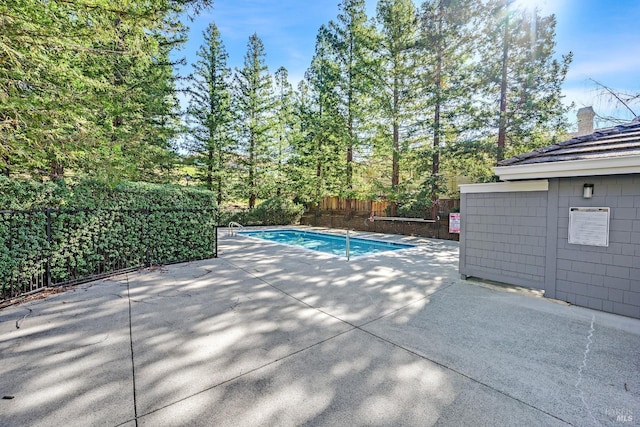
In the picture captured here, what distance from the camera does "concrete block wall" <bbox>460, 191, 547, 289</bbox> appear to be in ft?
14.1

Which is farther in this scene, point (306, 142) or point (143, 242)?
point (306, 142)

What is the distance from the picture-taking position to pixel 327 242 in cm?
1233

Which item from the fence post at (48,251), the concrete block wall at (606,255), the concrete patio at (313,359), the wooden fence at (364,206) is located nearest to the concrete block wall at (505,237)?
the concrete block wall at (606,255)

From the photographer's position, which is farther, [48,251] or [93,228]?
[93,228]

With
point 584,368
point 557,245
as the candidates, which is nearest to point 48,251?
point 584,368

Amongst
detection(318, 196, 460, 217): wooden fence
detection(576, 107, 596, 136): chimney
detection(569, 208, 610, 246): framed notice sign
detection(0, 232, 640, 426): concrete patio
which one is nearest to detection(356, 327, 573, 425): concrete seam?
detection(0, 232, 640, 426): concrete patio

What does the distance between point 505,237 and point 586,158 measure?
1.57 metres

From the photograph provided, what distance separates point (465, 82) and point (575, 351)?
10.7m

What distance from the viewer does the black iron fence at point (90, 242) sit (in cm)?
391

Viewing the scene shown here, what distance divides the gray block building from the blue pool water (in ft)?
13.9

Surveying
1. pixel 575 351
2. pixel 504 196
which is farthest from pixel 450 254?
pixel 575 351

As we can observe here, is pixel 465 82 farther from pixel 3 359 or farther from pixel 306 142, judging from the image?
pixel 3 359

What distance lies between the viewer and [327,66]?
15180mm

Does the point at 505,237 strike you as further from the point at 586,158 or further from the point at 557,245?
the point at 586,158
